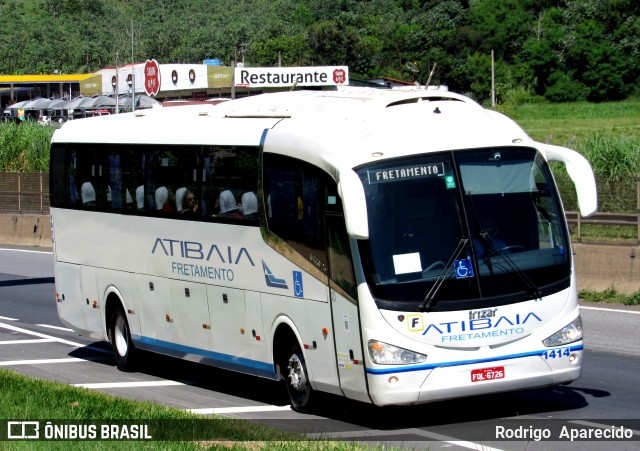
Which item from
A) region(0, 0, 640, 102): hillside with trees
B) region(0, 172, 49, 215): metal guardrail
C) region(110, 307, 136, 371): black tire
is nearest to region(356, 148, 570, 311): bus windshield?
region(110, 307, 136, 371): black tire

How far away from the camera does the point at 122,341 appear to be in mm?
15969

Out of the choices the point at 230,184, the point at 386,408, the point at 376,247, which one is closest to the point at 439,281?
the point at 376,247

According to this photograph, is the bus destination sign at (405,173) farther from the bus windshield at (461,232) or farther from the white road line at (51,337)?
the white road line at (51,337)

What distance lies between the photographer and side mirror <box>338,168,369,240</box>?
993 centimetres

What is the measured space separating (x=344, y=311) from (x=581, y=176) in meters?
2.81

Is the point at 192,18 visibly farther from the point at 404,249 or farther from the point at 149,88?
the point at 404,249

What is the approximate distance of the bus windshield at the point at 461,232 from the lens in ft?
34.2

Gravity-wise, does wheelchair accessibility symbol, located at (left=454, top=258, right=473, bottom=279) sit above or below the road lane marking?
above

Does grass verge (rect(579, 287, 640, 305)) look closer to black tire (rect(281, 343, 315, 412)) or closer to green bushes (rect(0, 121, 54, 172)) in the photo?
black tire (rect(281, 343, 315, 412))

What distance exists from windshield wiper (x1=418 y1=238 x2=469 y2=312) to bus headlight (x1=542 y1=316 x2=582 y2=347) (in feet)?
3.93

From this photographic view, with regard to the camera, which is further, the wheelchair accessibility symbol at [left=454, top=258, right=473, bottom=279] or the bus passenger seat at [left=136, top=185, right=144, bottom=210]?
the bus passenger seat at [left=136, top=185, right=144, bottom=210]

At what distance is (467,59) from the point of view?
88.9 meters

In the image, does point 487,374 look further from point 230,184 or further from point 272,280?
point 230,184

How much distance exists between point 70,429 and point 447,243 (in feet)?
12.8
